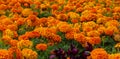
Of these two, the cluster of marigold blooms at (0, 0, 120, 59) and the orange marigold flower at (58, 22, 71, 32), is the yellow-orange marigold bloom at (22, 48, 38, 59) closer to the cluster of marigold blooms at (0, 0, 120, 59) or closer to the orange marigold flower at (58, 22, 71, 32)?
the cluster of marigold blooms at (0, 0, 120, 59)

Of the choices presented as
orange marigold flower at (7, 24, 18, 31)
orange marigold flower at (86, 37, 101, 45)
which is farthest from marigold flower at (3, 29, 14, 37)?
orange marigold flower at (86, 37, 101, 45)

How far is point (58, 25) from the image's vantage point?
18.5 ft

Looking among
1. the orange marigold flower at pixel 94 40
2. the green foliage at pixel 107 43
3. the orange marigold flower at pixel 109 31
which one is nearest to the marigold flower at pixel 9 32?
the orange marigold flower at pixel 94 40

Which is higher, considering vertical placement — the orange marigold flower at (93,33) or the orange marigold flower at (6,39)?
the orange marigold flower at (93,33)

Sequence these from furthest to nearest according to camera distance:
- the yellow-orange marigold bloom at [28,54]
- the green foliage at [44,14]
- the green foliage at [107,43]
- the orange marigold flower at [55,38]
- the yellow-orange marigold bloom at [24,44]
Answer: the green foliage at [44,14] → the green foliage at [107,43] → the orange marigold flower at [55,38] → the yellow-orange marigold bloom at [24,44] → the yellow-orange marigold bloom at [28,54]

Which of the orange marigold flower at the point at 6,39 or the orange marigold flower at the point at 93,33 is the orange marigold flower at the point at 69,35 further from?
the orange marigold flower at the point at 6,39

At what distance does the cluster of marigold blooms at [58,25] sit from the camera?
4598mm

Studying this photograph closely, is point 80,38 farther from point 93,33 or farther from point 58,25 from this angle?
point 58,25

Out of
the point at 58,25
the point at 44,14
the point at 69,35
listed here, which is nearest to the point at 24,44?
the point at 69,35

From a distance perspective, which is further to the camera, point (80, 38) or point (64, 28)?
point (64, 28)

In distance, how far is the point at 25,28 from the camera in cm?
604

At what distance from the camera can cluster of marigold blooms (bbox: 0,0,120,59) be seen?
15.1 feet

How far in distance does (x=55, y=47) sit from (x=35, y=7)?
2422mm

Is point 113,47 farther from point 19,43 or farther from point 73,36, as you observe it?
point 19,43
